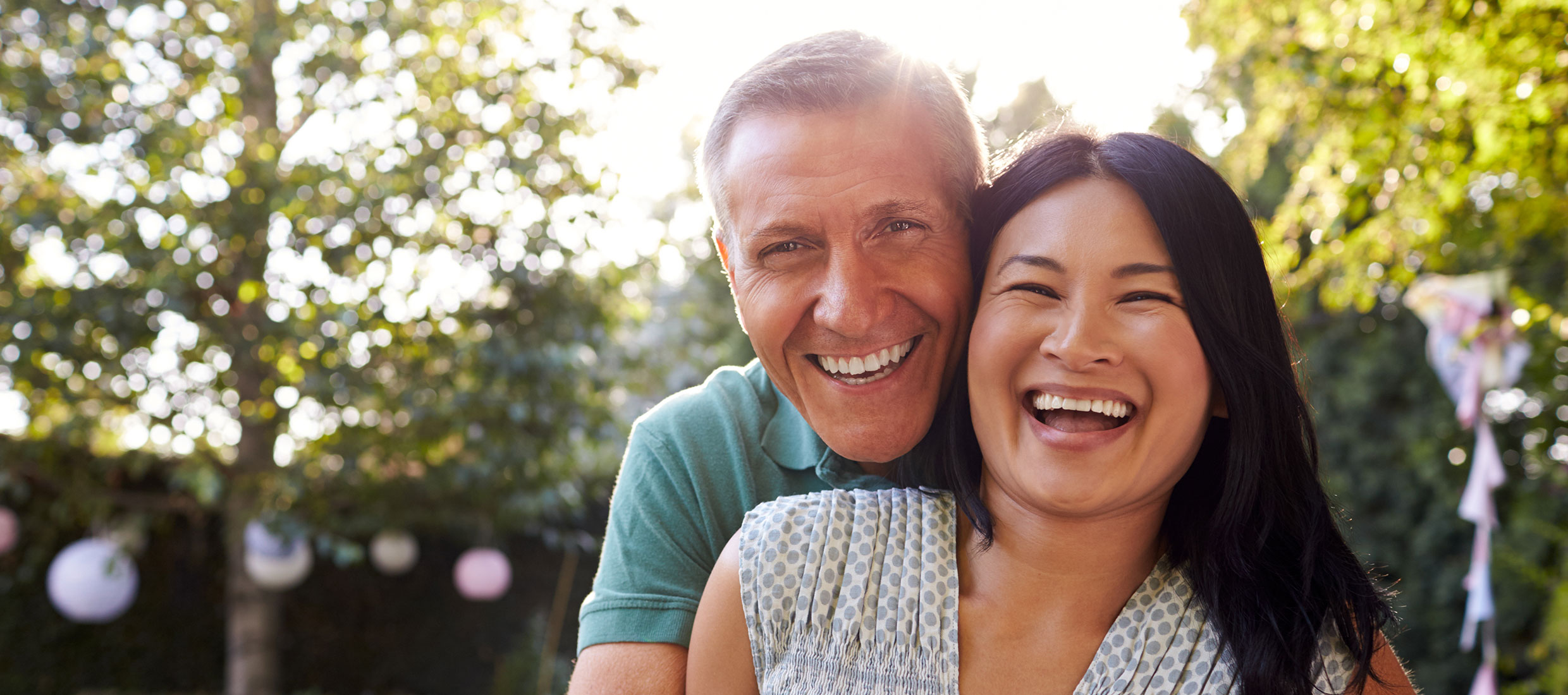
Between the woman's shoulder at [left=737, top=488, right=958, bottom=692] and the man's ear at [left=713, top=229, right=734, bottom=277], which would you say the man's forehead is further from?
the woman's shoulder at [left=737, top=488, right=958, bottom=692]

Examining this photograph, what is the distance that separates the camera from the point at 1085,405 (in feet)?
4.86

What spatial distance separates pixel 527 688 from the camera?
980 cm

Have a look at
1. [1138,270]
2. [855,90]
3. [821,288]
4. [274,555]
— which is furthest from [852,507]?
[274,555]

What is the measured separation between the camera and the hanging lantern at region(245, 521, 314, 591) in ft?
22.1

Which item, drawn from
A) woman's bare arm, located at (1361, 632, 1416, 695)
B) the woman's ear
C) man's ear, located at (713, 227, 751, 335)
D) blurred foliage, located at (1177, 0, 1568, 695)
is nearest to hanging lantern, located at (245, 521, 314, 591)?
man's ear, located at (713, 227, 751, 335)

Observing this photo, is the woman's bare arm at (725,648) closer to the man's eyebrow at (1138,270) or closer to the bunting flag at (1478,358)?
the man's eyebrow at (1138,270)

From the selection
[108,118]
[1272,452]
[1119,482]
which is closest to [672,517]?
[1119,482]

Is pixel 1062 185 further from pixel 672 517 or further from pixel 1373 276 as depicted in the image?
pixel 1373 276

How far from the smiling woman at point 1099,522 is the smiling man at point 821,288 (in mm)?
158

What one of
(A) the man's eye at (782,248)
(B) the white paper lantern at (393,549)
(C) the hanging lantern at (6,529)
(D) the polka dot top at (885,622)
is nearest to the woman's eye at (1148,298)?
(D) the polka dot top at (885,622)

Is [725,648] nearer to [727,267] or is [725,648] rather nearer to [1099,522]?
[1099,522]

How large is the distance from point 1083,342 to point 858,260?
0.43m

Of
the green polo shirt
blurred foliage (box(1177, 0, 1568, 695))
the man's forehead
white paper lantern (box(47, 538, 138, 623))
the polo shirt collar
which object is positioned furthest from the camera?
white paper lantern (box(47, 538, 138, 623))

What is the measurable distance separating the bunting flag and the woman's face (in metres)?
4.11
